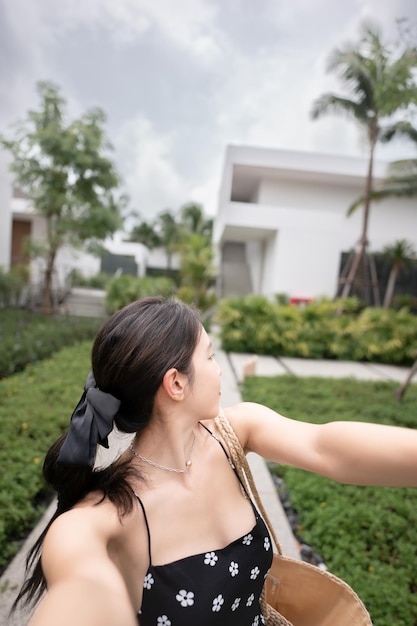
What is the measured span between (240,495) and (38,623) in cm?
60

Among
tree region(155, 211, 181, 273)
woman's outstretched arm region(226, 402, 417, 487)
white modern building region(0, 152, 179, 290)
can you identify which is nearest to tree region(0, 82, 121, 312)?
white modern building region(0, 152, 179, 290)

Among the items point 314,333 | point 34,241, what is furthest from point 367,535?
point 34,241

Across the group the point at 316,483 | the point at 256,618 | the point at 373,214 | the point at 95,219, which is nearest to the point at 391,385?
the point at 316,483

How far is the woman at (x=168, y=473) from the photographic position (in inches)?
31.8

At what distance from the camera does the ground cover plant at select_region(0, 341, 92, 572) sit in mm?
2250

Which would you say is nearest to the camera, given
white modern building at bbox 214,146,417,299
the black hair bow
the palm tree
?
the black hair bow

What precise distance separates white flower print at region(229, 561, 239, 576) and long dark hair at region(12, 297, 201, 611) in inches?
11.0

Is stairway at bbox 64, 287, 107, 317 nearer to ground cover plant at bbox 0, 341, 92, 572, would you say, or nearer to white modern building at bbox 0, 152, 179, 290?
white modern building at bbox 0, 152, 179, 290

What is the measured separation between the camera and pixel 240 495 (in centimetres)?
105

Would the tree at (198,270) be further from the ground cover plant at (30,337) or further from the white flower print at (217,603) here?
the white flower print at (217,603)

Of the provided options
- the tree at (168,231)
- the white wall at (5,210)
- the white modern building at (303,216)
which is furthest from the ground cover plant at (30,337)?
the tree at (168,231)

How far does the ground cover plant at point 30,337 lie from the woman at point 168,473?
15.8ft

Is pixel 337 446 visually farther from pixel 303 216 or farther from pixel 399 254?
pixel 399 254

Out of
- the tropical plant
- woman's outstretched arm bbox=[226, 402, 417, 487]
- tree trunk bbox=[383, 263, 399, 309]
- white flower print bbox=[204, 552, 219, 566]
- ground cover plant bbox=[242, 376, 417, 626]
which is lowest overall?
ground cover plant bbox=[242, 376, 417, 626]
